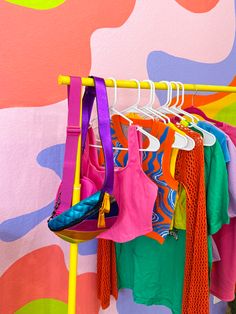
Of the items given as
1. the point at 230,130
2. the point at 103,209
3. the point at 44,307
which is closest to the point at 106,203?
the point at 103,209

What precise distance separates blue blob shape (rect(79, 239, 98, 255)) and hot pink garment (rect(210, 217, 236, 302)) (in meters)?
0.42

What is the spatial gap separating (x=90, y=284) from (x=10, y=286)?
0.29 m

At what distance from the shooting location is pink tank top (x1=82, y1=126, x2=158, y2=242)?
36.1 inches

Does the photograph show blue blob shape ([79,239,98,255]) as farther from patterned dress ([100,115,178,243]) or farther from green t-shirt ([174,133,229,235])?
green t-shirt ([174,133,229,235])

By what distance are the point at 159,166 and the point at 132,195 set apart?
0.11 meters

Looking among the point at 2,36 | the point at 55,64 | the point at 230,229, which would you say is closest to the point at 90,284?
the point at 230,229

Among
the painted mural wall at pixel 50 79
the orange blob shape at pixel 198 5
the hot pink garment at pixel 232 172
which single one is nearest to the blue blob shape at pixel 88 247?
the painted mural wall at pixel 50 79

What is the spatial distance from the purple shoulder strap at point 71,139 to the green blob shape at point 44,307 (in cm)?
56

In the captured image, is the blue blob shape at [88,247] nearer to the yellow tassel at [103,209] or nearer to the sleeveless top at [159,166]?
the sleeveless top at [159,166]

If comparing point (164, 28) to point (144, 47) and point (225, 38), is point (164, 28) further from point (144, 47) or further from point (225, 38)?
point (225, 38)

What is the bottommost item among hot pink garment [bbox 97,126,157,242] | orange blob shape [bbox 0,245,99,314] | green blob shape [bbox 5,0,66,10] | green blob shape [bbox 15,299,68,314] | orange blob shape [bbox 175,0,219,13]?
green blob shape [bbox 15,299,68,314]

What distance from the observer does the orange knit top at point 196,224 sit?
3.07ft

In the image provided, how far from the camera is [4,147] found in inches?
43.0

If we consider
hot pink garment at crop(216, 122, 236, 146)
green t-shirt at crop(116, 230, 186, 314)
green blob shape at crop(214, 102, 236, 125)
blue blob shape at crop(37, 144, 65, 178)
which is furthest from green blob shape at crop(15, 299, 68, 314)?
green blob shape at crop(214, 102, 236, 125)
